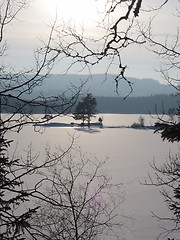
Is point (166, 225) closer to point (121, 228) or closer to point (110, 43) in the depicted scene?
point (121, 228)

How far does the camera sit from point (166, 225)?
11.3 metres

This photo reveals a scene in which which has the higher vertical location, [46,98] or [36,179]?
[46,98]

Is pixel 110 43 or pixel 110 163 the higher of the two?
pixel 110 43

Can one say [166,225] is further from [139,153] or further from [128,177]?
[139,153]

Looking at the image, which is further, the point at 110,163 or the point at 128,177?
the point at 110,163

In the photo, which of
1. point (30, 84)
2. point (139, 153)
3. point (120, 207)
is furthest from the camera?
point (139, 153)

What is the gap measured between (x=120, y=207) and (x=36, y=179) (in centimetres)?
436

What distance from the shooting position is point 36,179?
15.8 m

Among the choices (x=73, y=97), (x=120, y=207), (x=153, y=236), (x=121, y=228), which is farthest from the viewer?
(x=120, y=207)

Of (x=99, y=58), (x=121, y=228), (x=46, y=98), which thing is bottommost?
(x=121, y=228)

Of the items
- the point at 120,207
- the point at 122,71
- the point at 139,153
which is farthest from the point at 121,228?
the point at 139,153

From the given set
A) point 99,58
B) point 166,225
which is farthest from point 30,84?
point 166,225

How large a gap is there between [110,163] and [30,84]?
17481 mm

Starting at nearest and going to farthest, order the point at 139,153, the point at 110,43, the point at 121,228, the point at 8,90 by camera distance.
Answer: the point at 110,43
the point at 8,90
the point at 121,228
the point at 139,153
